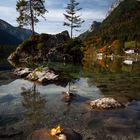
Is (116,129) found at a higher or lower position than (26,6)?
lower

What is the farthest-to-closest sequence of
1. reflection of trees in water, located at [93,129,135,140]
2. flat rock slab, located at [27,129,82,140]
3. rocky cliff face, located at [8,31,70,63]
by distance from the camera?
rocky cliff face, located at [8,31,70,63], reflection of trees in water, located at [93,129,135,140], flat rock slab, located at [27,129,82,140]

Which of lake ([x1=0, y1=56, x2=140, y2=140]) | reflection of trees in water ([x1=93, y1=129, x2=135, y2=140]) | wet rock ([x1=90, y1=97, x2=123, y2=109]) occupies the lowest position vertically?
reflection of trees in water ([x1=93, y1=129, x2=135, y2=140])

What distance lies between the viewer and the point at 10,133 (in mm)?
11750

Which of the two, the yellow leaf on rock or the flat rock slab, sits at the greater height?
the yellow leaf on rock

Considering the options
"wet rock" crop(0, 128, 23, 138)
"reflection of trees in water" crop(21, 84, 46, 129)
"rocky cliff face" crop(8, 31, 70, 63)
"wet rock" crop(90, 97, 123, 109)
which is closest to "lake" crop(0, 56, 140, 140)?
"reflection of trees in water" crop(21, 84, 46, 129)

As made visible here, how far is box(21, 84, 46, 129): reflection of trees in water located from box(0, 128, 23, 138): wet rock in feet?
2.74

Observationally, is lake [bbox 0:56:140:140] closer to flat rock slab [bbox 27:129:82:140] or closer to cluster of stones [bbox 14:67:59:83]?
flat rock slab [bbox 27:129:82:140]

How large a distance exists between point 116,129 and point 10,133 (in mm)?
4406

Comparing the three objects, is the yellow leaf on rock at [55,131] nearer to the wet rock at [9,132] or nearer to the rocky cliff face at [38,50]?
the wet rock at [9,132]

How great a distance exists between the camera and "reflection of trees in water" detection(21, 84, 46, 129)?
13.5m

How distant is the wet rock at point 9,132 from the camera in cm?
1152

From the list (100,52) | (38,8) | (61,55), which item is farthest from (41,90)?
(100,52)

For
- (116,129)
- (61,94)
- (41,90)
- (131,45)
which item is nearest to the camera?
(116,129)

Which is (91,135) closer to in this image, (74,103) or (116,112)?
(116,112)
